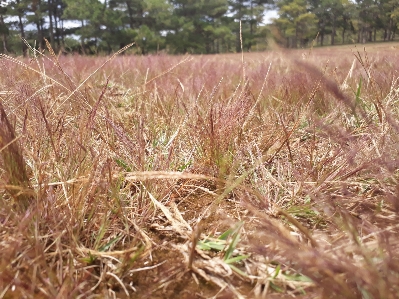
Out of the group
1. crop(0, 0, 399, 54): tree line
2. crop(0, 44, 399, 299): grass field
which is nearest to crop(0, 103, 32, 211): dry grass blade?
crop(0, 44, 399, 299): grass field

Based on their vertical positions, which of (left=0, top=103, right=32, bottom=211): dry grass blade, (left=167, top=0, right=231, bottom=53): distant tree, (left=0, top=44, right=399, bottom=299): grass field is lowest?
(left=0, top=44, right=399, bottom=299): grass field

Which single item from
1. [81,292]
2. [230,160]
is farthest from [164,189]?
[81,292]

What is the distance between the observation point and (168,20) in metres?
25.5

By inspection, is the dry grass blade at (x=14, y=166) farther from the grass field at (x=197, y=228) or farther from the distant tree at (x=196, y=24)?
A: the distant tree at (x=196, y=24)

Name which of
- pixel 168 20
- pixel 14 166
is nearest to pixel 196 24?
pixel 168 20

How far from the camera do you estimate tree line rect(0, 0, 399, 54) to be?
22.4 metres

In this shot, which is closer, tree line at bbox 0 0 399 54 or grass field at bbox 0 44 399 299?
grass field at bbox 0 44 399 299

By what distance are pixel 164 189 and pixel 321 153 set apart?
615 mm

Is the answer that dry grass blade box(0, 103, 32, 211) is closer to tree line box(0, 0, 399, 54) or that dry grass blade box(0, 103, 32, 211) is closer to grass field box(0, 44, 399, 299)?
grass field box(0, 44, 399, 299)

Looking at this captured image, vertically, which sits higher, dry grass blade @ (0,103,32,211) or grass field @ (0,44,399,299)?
dry grass blade @ (0,103,32,211)

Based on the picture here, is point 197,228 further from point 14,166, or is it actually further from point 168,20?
point 168,20

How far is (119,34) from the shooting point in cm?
2350

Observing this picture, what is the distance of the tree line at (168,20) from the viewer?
73.6 ft

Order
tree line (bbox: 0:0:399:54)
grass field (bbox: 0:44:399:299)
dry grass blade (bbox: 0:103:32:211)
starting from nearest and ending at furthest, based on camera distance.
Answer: grass field (bbox: 0:44:399:299)
dry grass blade (bbox: 0:103:32:211)
tree line (bbox: 0:0:399:54)
